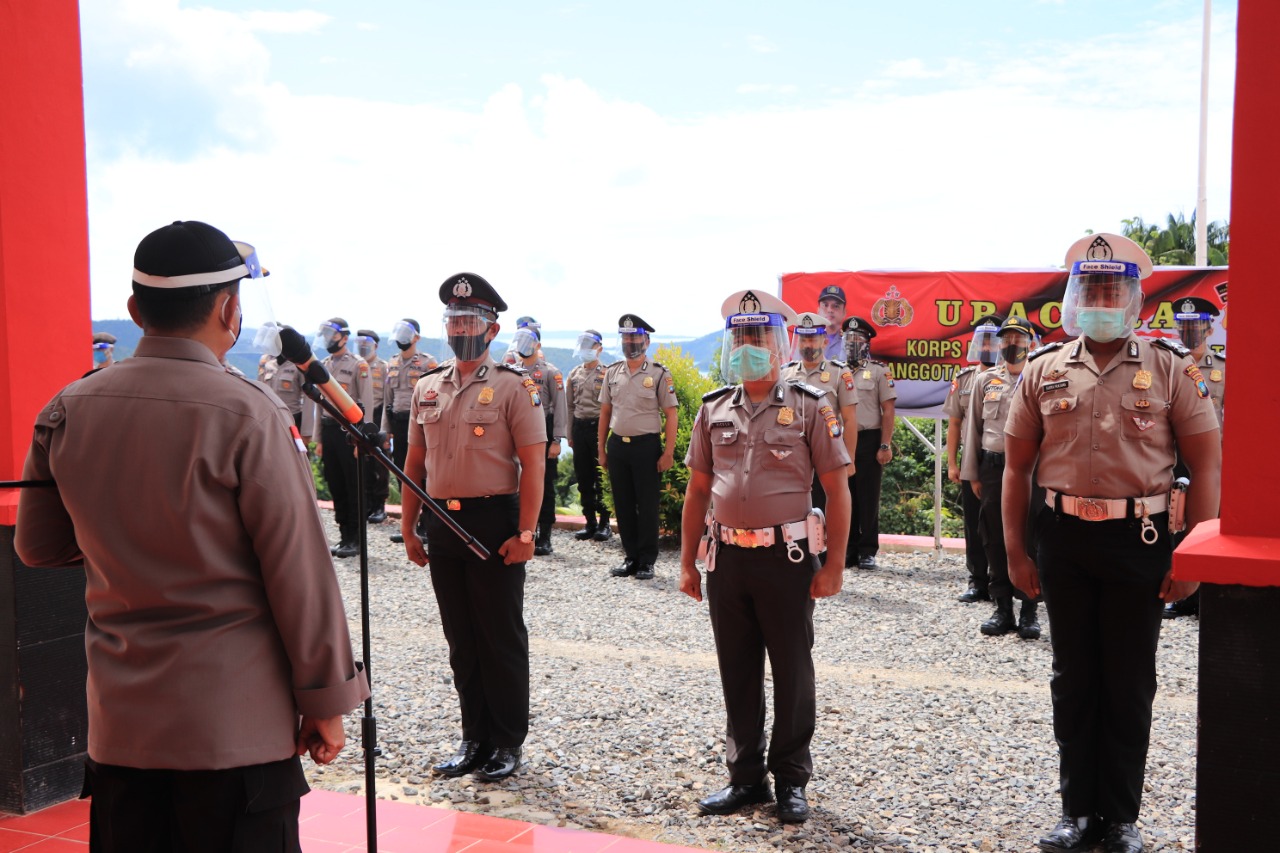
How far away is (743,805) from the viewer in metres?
4.47

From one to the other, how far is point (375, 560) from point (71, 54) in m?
7.26

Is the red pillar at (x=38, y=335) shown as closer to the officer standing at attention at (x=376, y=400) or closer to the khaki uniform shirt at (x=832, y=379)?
the khaki uniform shirt at (x=832, y=379)

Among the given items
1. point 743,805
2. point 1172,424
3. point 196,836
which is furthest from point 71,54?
point 1172,424

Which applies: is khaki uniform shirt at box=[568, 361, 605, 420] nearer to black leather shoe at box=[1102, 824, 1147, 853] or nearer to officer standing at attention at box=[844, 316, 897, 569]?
officer standing at attention at box=[844, 316, 897, 569]

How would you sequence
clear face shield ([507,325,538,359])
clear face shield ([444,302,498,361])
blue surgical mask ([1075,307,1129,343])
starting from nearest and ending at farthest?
blue surgical mask ([1075,307,1129,343])
clear face shield ([444,302,498,361])
clear face shield ([507,325,538,359])

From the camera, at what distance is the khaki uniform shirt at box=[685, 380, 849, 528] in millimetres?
4312

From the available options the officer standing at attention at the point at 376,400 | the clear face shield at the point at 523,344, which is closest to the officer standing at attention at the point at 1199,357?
the clear face shield at the point at 523,344

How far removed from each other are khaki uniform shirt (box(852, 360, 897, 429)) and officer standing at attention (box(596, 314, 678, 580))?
171 centimetres

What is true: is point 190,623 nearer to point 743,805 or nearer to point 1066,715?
point 743,805

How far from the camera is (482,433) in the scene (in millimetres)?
4871

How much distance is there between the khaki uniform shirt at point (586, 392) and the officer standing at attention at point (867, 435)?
2.79 m

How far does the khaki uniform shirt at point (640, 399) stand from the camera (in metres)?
10.1

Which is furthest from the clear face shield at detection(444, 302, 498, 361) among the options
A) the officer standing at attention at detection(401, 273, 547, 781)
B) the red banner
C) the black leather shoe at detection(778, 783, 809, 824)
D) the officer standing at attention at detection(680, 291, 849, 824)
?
the red banner

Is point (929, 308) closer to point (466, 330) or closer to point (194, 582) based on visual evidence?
point (466, 330)
